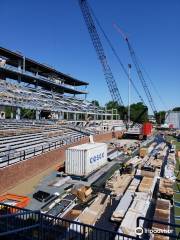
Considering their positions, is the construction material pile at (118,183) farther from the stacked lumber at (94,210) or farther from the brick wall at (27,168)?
the brick wall at (27,168)

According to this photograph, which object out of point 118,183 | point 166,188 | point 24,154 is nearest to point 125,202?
point 166,188

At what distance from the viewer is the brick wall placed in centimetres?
2062

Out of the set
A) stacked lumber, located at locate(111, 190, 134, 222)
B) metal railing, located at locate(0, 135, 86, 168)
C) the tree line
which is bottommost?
stacked lumber, located at locate(111, 190, 134, 222)

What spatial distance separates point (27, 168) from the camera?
2412 centimetres

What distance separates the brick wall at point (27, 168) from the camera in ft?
67.7

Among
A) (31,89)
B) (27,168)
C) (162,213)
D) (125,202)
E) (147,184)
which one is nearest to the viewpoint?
(162,213)

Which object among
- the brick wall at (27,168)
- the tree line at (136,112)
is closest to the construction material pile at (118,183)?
the brick wall at (27,168)

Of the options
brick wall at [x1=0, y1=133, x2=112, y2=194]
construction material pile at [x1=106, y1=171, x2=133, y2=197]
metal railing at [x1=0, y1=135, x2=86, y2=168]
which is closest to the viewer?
brick wall at [x1=0, y1=133, x2=112, y2=194]

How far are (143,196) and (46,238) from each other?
8490 mm

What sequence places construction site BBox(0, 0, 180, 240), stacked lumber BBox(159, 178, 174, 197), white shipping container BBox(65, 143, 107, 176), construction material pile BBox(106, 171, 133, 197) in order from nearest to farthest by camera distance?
construction site BBox(0, 0, 180, 240) → stacked lumber BBox(159, 178, 174, 197) → construction material pile BBox(106, 171, 133, 197) → white shipping container BBox(65, 143, 107, 176)

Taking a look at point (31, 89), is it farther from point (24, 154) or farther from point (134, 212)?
point (134, 212)

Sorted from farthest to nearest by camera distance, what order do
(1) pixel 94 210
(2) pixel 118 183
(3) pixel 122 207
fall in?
1. (2) pixel 118 183
2. (3) pixel 122 207
3. (1) pixel 94 210

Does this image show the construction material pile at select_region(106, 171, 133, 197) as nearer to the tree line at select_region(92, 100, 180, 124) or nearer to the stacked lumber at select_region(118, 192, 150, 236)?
the stacked lumber at select_region(118, 192, 150, 236)

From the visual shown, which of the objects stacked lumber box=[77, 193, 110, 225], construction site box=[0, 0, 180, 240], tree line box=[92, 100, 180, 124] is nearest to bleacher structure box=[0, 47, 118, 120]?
construction site box=[0, 0, 180, 240]
